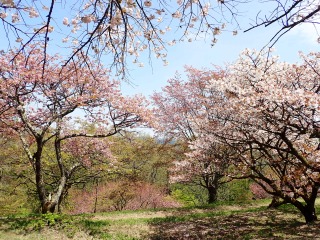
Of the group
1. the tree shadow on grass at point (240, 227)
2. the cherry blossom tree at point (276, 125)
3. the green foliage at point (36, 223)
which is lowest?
the tree shadow on grass at point (240, 227)

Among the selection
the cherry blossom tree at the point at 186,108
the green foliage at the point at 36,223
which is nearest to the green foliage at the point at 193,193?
the cherry blossom tree at the point at 186,108

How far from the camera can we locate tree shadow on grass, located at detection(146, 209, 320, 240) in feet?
27.9

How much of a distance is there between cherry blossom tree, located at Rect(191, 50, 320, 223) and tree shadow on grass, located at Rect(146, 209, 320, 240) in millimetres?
977

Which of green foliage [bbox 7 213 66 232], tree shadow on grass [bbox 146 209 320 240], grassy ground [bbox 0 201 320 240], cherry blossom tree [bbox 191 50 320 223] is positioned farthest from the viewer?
green foliage [bbox 7 213 66 232]

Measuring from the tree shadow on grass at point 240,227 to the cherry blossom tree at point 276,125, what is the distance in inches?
38.5

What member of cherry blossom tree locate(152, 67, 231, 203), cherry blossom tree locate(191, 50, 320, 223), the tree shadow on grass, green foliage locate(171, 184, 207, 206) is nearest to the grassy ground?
the tree shadow on grass

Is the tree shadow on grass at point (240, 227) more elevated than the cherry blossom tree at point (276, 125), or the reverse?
the cherry blossom tree at point (276, 125)

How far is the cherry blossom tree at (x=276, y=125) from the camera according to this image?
7.45m

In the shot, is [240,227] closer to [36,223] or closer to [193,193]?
[36,223]

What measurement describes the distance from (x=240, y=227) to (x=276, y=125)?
15.6 ft

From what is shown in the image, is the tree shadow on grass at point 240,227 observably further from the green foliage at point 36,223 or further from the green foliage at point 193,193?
the green foliage at point 193,193

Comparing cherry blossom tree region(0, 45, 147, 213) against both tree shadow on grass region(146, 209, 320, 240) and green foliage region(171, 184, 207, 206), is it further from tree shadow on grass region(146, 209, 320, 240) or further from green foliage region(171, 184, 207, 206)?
green foliage region(171, 184, 207, 206)

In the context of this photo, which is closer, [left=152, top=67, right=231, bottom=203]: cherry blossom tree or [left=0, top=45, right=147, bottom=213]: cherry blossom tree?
[left=0, top=45, right=147, bottom=213]: cherry blossom tree

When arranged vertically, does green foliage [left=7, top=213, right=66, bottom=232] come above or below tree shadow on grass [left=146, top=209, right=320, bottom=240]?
above
